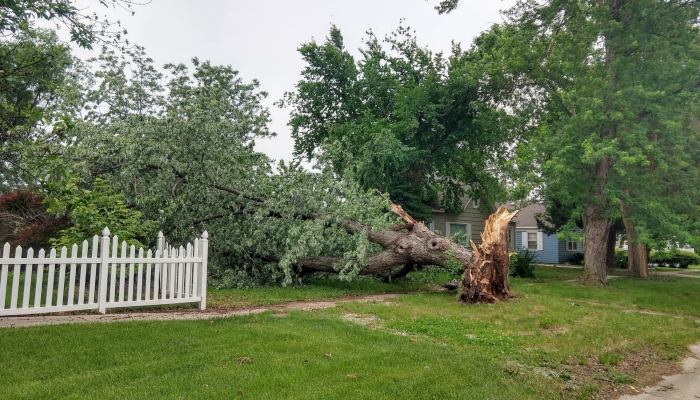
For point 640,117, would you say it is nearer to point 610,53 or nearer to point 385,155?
point 610,53

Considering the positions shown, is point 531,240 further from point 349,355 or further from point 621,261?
point 349,355

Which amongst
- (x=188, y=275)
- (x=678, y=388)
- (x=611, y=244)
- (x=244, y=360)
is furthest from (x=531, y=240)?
(x=244, y=360)

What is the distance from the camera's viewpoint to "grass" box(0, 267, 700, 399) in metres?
3.72

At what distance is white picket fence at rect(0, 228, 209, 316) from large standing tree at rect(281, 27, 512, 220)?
8.93m

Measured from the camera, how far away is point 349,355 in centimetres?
471

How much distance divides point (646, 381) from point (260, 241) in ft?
27.0

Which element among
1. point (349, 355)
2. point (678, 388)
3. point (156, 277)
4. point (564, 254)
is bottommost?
point (678, 388)

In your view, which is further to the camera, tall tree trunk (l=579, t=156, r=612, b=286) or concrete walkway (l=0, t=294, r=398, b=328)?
tall tree trunk (l=579, t=156, r=612, b=286)

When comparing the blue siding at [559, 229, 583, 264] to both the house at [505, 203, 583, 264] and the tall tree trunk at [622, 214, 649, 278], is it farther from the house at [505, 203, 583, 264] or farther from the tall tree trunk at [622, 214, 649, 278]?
the tall tree trunk at [622, 214, 649, 278]

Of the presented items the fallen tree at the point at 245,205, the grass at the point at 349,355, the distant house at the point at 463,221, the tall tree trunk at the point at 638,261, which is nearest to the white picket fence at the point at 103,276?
the grass at the point at 349,355

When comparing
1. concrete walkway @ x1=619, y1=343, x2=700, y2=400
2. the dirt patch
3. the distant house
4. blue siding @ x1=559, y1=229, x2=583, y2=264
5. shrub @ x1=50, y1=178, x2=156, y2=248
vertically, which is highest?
the distant house

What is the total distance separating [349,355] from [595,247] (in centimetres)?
1242

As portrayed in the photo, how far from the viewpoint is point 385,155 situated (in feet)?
49.3

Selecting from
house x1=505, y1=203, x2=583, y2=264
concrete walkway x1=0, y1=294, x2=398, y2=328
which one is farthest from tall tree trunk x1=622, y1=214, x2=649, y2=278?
concrete walkway x1=0, y1=294, x2=398, y2=328
